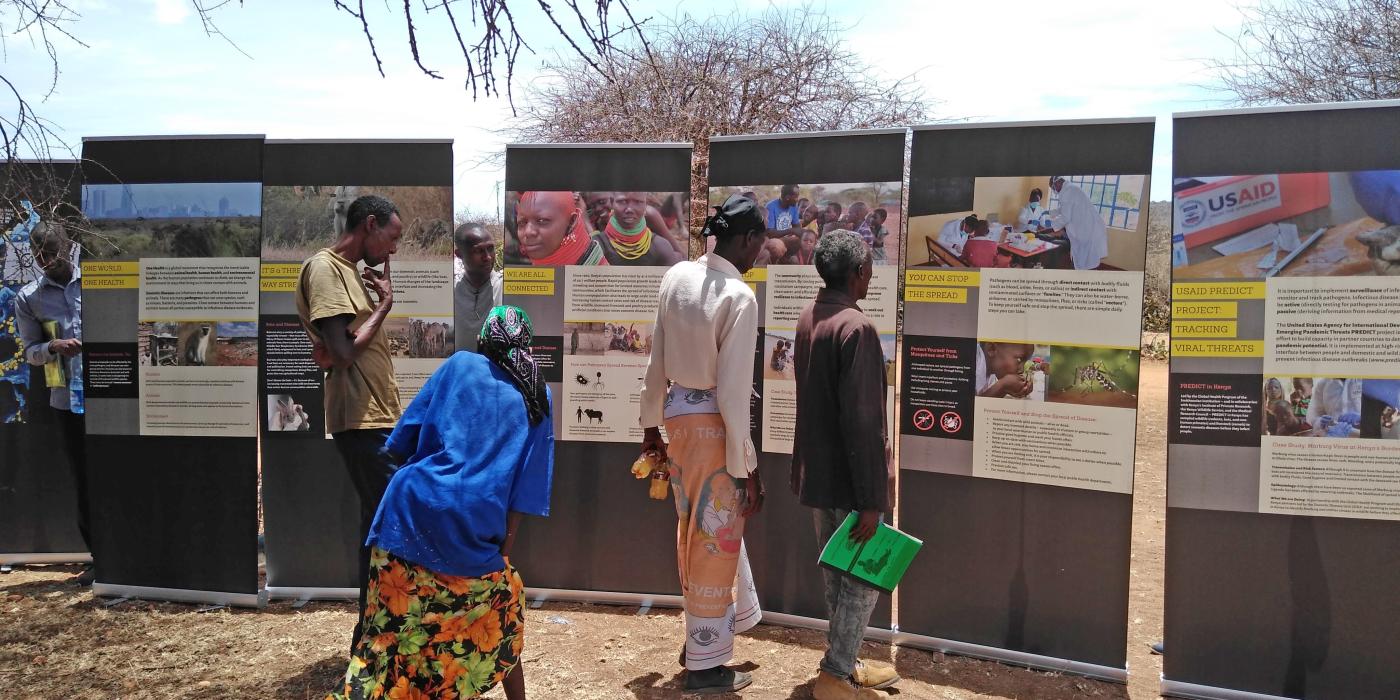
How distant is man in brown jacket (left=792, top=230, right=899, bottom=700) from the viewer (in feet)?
11.7

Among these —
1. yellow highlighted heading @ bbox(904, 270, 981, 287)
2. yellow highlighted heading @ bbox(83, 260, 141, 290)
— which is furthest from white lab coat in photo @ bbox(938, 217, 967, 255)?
yellow highlighted heading @ bbox(83, 260, 141, 290)

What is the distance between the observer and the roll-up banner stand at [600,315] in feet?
16.9

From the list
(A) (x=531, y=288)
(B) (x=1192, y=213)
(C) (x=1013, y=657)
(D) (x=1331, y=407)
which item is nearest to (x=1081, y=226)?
(B) (x=1192, y=213)

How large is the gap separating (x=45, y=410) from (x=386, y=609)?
4.35 m

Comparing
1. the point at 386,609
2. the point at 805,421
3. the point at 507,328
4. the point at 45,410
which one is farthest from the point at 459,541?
the point at 45,410

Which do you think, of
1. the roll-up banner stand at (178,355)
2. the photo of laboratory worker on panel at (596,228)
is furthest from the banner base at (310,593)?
the photo of laboratory worker on panel at (596,228)

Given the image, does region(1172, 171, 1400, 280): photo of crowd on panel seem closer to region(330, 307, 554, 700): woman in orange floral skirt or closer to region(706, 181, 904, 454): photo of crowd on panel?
region(706, 181, 904, 454): photo of crowd on panel

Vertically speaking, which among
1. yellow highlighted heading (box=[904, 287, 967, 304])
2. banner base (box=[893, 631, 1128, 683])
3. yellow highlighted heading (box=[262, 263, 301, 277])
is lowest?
banner base (box=[893, 631, 1128, 683])

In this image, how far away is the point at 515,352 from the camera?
10.6 ft

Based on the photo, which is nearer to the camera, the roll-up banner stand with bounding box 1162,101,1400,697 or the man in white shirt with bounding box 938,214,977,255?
the roll-up banner stand with bounding box 1162,101,1400,697

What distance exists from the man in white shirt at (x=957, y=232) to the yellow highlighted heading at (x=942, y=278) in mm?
101

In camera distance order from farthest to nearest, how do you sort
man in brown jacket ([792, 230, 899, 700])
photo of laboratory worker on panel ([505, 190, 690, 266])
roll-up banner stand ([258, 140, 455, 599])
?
roll-up banner stand ([258, 140, 455, 599]) → photo of laboratory worker on panel ([505, 190, 690, 266]) → man in brown jacket ([792, 230, 899, 700])

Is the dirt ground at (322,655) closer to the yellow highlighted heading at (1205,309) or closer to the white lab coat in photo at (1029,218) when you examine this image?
the yellow highlighted heading at (1205,309)

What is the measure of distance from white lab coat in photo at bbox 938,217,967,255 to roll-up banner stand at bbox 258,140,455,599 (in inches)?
103
